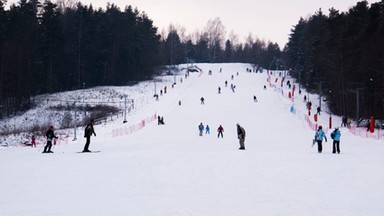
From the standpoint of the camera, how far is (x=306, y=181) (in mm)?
13359

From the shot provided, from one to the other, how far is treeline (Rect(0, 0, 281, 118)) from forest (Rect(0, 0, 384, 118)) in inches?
4.8

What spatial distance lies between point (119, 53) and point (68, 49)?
33.5 ft

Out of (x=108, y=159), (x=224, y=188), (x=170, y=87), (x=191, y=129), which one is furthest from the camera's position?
(x=170, y=87)

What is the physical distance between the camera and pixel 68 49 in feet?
230

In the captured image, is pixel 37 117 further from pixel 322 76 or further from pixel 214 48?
pixel 214 48

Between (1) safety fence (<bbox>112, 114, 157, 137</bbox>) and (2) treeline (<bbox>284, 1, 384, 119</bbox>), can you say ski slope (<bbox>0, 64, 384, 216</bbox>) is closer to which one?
(1) safety fence (<bbox>112, 114, 157, 137</bbox>)

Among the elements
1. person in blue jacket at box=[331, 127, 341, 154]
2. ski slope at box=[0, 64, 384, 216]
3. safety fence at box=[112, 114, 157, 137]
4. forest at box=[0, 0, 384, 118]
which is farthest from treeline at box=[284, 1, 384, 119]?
ski slope at box=[0, 64, 384, 216]

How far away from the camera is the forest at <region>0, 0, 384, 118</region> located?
160 ft

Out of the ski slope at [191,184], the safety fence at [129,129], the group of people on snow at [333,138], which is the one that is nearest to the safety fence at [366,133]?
the group of people on snow at [333,138]

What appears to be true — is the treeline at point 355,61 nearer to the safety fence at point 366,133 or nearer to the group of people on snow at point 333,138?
the safety fence at point 366,133

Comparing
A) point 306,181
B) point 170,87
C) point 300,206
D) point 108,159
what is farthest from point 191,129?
point 170,87

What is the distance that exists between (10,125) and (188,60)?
99.4m

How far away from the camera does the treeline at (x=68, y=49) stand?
57.7 meters

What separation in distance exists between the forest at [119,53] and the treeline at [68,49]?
0.12 m
